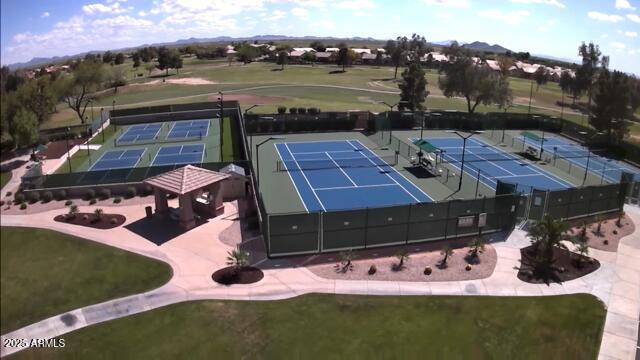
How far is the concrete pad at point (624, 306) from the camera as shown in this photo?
63.2 feet

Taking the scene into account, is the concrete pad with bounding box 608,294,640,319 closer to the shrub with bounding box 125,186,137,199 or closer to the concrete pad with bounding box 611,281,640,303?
the concrete pad with bounding box 611,281,640,303

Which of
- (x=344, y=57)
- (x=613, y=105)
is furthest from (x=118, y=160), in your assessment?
(x=344, y=57)

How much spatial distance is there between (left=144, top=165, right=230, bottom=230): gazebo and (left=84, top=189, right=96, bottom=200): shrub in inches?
224

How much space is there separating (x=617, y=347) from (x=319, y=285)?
1184 centimetres

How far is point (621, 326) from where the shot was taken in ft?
60.0

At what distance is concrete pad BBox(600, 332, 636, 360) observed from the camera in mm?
16422

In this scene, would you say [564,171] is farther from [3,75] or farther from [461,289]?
[3,75]

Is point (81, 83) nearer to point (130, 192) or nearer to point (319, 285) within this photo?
point (130, 192)

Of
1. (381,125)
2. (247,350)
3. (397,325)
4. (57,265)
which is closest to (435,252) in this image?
(397,325)

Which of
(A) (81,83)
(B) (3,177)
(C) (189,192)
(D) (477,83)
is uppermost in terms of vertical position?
(D) (477,83)

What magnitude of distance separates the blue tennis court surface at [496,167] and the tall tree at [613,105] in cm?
1658

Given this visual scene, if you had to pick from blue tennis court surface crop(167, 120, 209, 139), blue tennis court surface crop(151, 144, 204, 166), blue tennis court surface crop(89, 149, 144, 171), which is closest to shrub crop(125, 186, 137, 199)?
blue tennis court surface crop(89, 149, 144, 171)

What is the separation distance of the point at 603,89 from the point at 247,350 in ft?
184

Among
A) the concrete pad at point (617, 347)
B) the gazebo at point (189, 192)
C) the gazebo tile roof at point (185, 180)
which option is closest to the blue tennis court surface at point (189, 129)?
the gazebo at point (189, 192)
